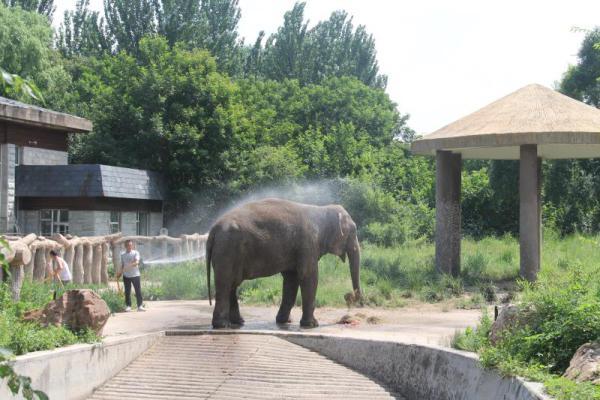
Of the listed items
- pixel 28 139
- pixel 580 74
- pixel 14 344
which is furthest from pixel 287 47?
pixel 14 344

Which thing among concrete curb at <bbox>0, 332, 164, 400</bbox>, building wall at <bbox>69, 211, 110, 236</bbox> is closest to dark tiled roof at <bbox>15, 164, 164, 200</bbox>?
building wall at <bbox>69, 211, 110, 236</bbox>

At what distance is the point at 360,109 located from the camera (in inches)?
2176

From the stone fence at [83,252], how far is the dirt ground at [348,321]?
1.85 metres

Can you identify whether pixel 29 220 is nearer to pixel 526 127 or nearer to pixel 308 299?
pixel 526 127

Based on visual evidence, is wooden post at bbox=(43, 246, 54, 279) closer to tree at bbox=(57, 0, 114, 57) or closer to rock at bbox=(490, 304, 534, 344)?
rock at bbox=(490, 304, 534, 344)

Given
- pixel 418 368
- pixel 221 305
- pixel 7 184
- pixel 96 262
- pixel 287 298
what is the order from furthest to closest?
pixel 7 184
pixel 96 262
pixel 287 298
pixel 221 305
pixel 418 368

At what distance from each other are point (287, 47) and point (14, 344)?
62.3 m

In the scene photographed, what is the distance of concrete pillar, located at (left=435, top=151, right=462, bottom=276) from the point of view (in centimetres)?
2341

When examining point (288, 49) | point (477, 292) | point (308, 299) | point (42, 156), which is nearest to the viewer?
point (308, 299)

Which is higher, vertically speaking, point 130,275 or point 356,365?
point 130,275

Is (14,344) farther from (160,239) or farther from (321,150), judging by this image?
(321,150)

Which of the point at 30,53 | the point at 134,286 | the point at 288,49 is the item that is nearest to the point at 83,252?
the point at 134,286

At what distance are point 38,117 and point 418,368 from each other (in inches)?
795

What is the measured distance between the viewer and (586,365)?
7406mm
